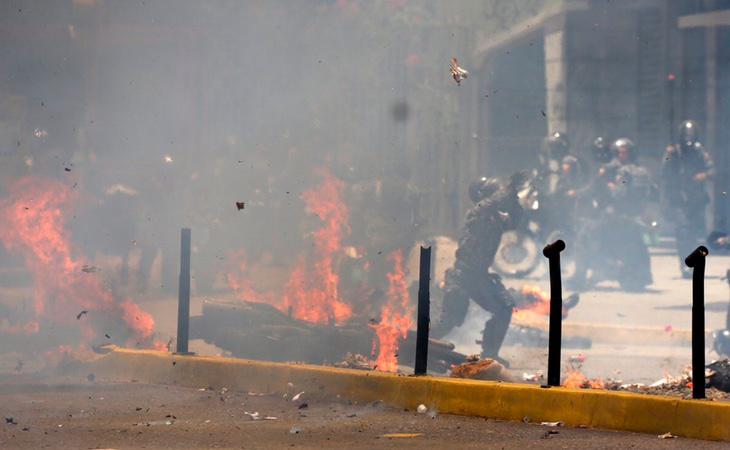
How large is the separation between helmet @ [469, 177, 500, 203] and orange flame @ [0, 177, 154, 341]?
2.93m

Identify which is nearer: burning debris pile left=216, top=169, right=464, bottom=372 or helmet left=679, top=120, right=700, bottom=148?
burning debris pile left=216, top=169, right=464, bottom=372

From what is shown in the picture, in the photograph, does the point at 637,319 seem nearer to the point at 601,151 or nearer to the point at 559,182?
the point at 559,182

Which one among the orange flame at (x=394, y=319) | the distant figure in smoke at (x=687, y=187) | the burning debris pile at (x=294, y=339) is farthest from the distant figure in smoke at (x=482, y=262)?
the distant figure in smoke at (x=687, y=187)

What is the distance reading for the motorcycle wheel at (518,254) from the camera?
59.4 feet

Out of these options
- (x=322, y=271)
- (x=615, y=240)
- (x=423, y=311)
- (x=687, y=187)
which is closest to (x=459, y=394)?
(x=423, y=311)

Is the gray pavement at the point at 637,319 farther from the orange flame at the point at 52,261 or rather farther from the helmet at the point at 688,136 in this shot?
the orange flame at the point at 52,261

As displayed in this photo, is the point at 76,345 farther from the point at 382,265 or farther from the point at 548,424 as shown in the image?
the point at 548,424

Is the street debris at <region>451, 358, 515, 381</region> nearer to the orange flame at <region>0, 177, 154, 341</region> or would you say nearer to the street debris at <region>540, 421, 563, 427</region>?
the street debris at <region>540, 421, 563, 427</region>

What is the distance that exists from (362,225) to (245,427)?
1014cm

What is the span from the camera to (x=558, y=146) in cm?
2081

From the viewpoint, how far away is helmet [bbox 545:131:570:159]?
814 inches

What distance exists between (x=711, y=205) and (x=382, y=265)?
355 inches

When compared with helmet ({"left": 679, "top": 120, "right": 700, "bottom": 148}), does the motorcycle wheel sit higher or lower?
lower

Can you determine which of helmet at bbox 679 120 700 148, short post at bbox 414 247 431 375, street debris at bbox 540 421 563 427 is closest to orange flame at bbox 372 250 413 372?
short post at bbox 414 247 431 375
